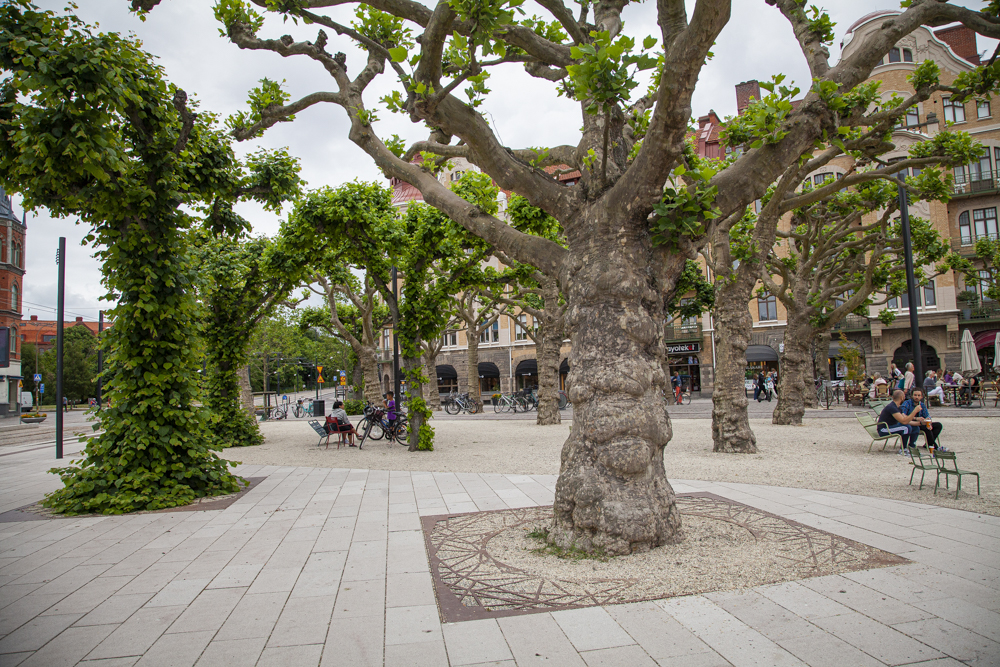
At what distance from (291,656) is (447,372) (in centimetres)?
4353

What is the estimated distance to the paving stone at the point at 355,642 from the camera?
307 centimetres

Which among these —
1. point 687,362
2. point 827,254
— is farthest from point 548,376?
point 687,362

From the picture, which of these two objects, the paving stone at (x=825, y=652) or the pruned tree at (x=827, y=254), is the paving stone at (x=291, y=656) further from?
the pruned tree at (x=827, y=254)

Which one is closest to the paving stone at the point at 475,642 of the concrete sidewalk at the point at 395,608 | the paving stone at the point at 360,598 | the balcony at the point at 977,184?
the concrete sidewalk at the point at 395,608

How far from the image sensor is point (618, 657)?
9.86 feet

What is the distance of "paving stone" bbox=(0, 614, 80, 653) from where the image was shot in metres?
3.33

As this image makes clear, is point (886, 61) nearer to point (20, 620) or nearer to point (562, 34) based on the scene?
point (562, 34)

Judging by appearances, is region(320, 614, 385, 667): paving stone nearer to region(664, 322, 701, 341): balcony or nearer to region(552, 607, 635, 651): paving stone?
region(552, 607, 635, 651): paving stone

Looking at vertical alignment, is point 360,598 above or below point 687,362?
below

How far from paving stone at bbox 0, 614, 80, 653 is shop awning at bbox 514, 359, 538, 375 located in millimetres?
39607

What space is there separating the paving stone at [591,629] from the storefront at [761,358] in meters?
35.4

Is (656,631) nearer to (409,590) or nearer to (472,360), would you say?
(409,590)

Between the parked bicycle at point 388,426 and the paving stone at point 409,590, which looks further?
the parked bicycle at point 388,426

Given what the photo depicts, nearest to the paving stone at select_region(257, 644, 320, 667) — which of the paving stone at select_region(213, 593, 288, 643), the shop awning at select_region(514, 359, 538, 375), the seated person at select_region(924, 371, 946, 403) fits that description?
the paving stone at select_region(213, 593, 288, 643)
